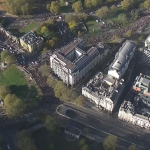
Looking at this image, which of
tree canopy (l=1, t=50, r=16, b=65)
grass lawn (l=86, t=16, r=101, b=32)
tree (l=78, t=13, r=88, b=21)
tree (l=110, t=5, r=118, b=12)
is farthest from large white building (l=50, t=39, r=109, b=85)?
tree (l=110, t=5, r=118, b=12)

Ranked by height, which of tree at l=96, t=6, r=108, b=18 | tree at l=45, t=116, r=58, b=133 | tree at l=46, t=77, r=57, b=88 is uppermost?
tree at l=96, t=6, r=108, b=18

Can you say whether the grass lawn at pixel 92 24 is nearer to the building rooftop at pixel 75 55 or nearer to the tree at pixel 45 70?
the building rooftop at pixel 75 55

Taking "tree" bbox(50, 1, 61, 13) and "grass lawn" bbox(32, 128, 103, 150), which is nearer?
"grass lawn" bbox(32, 128, 103, 150)

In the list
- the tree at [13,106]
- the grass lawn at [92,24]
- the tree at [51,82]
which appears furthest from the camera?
the grass lawn at [92,24]

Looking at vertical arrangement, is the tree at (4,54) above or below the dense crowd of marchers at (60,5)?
below

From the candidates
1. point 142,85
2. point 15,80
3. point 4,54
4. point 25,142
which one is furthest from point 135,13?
point 25,142

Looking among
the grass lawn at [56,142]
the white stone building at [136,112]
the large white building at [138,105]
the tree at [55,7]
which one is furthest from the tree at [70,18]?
the grass lawn at [56,142]

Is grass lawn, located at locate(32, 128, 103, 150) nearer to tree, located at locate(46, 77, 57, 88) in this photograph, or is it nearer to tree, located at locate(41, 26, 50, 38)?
tree, located at locate(46, 77, 57, 88)
